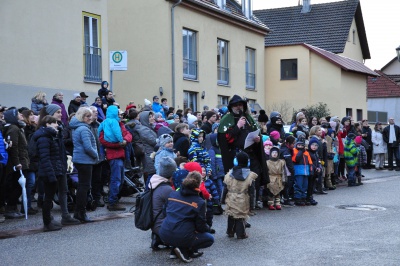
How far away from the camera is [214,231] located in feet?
37.1

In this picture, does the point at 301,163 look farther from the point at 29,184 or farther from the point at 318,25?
the point at 318,25

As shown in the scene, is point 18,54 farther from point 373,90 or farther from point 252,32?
point 373,90

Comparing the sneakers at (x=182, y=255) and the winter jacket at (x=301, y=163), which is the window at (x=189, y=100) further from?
the sneakers at (x=182, y=255)

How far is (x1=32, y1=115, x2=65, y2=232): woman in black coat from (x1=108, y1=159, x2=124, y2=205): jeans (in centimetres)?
222

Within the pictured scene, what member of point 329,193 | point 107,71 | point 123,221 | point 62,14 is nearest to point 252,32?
point 107,71

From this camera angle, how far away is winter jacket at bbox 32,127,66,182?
1138cm

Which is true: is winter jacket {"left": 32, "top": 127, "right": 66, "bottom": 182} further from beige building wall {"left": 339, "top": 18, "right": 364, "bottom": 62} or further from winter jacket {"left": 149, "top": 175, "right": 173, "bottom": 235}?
beige building wall {"left": 339, "top": 18, "right": 364, "bottom": 62}

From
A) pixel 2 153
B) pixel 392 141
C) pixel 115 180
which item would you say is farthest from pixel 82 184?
pixel 392 141

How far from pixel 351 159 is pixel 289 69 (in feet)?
69.1

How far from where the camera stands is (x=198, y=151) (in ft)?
42.3

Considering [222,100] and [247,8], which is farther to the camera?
[247,8]

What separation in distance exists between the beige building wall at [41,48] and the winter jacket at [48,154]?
8907 mm

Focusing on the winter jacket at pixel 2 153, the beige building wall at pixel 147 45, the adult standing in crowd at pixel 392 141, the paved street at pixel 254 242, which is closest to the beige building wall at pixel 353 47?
the beige building wall at pixel 147 45

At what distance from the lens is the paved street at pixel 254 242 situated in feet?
30.2
